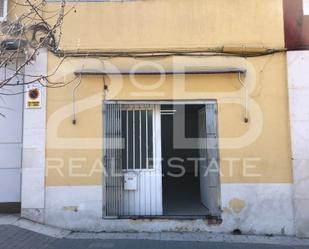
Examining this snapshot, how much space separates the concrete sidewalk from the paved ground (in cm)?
1

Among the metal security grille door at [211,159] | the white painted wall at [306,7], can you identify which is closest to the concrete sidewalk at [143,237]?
the metal security grille door at [211,159]

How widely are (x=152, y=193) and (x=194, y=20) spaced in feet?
11.1

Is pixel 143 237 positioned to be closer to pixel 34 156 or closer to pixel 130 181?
pixel 130 181

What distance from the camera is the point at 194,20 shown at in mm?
7676

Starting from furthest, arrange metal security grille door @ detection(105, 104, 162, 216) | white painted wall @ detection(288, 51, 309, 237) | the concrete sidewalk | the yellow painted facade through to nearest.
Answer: metal security grille door @ detection(105, 104, 162, 216), the yellow painted facade, white painted wall @ detection(288, 51, 309, 237), the concrete sidewalk

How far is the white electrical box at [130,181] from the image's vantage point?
7.68m

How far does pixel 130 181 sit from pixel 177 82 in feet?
6.80

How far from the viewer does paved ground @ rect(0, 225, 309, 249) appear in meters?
6.48

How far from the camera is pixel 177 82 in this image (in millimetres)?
7621

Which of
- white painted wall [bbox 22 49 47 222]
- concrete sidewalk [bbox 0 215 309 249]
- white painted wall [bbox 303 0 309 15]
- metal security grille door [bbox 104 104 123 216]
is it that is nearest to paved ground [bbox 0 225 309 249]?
concrete sidewalk [bbox 0 215 309 249]

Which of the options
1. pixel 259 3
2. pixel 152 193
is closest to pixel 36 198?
pixel 152 193

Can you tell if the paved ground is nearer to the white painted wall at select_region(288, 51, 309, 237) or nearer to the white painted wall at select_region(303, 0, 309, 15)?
the white painted wall at select_region(288, 51, 309, 237)

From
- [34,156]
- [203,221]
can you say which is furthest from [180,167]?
[34,156]

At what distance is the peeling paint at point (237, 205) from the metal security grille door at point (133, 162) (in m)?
1.35
